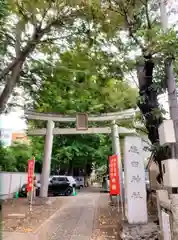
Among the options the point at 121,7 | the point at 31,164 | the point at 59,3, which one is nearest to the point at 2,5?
the point at 59,3

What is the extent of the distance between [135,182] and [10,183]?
37.4 feet

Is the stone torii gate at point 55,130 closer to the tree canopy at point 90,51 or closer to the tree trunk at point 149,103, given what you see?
the tree canopy at point 90,51

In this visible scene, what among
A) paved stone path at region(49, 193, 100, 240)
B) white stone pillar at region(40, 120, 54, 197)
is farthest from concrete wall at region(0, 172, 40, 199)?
paved stone path at region(49, 193, 100, 240)

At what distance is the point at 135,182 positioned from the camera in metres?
6.03

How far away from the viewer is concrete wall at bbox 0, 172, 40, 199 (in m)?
14.0

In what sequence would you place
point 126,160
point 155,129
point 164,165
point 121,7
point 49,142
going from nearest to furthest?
point 164,165, point 121,7, point 126,160, point 155,129, point 49,142

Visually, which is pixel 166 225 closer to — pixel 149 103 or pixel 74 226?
pixel 149 103

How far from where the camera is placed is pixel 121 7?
5.54 metres

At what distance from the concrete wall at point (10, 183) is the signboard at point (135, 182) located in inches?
376

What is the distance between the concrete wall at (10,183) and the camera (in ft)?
46.0

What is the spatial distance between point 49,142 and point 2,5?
7.93m

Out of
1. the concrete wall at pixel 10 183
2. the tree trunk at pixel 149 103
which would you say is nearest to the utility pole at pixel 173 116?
the tree trunk at pixel 149 103

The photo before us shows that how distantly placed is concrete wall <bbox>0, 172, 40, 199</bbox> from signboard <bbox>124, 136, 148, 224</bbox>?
9.56 meters

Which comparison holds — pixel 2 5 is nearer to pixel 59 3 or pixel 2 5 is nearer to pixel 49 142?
pixel 59 3
